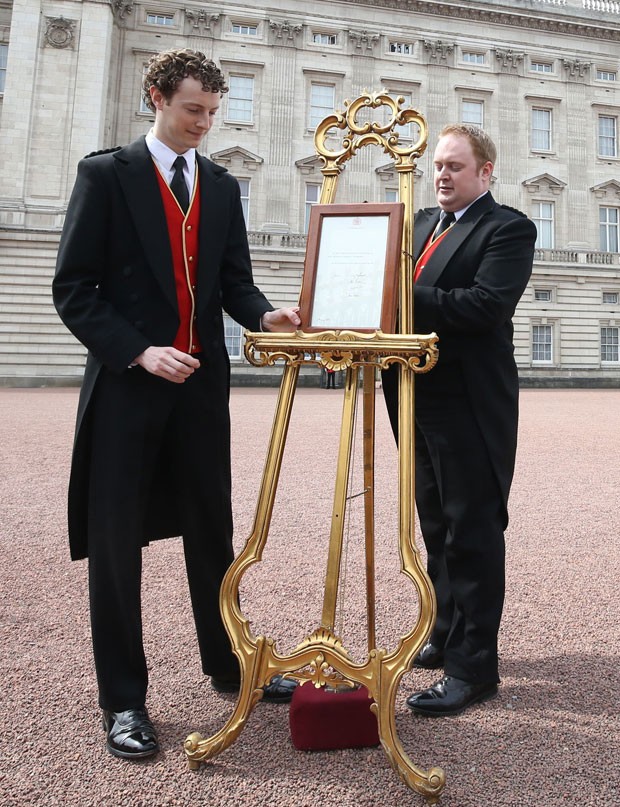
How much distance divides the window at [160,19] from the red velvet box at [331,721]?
99.4ft

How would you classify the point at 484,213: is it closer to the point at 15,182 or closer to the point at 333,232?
the point at 333,232

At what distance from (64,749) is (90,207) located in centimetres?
187

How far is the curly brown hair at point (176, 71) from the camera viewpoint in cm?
227

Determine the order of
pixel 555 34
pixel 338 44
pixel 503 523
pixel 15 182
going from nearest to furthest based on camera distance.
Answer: pixel 503 523 → pixel 15 182 → pixel 338 44 → pixel 555 34

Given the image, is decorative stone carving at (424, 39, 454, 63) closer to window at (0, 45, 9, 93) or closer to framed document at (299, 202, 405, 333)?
window at (0, 45, 9, 93)

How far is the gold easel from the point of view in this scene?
6.81 ft

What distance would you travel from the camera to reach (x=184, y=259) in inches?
95.3

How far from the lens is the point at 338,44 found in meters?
27.9

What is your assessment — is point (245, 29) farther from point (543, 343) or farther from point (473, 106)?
point (543, 343)

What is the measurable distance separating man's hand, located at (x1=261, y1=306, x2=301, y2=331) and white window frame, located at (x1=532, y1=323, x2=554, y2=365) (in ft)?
93.3

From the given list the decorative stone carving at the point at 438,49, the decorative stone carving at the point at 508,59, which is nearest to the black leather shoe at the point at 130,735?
the decorative stone carving at the point at 438,49

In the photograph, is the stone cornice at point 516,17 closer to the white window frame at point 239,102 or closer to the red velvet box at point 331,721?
the white window frame at point 239,102

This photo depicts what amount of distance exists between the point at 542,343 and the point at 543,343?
0.05 m

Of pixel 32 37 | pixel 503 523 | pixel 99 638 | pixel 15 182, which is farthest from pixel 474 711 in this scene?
pixel 32 37
